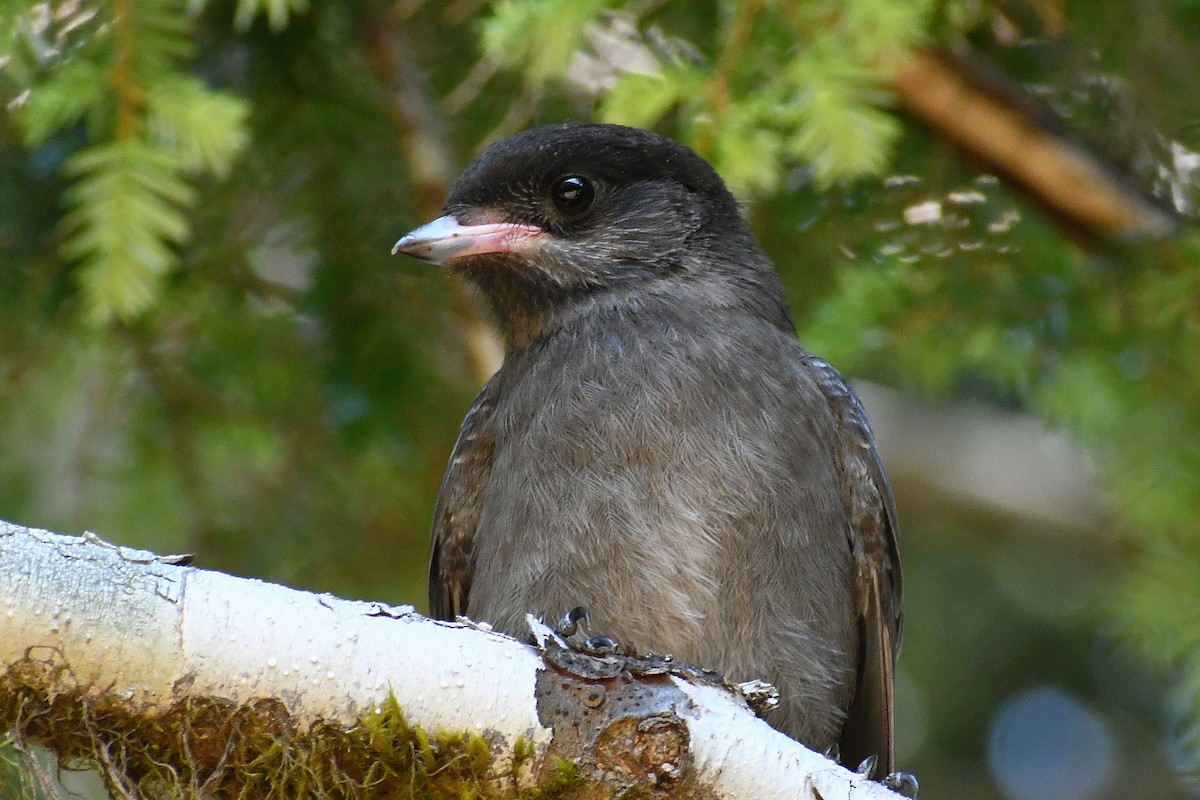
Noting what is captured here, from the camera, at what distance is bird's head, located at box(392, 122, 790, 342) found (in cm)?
446

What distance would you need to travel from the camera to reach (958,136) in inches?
205

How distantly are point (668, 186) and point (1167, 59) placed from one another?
66.3 inches

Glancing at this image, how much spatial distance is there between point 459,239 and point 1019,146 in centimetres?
210

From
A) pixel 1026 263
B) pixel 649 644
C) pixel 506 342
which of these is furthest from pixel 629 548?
pixel 1026 263

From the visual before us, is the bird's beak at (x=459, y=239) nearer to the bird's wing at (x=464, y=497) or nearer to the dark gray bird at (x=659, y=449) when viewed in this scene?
the dark gray bird at (x=659, y=449)

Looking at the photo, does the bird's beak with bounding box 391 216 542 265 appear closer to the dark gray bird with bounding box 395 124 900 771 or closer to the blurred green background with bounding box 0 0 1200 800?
the dark gray bird with bounding box 395 124 900 771

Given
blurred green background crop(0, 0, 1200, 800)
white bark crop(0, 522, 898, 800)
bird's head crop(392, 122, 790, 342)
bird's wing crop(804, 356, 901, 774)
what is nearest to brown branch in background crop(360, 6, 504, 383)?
blurred green background crop(0, 0, 1200, 800)

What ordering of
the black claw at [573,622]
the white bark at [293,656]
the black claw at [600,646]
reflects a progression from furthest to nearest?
the black claw at [573,622], the black claw at [600,646], the white bark at [293,656]

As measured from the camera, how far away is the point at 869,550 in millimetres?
4285

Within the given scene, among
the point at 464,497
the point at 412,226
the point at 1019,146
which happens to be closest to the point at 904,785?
the point at 464,497

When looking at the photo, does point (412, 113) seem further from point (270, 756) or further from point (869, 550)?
point (270, 756)

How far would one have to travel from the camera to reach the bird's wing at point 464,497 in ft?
14.7

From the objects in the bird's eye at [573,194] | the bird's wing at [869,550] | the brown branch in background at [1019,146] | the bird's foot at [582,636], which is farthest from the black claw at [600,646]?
the brown branch in background at [1019,146]

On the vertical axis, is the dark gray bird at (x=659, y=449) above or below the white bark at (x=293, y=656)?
below
